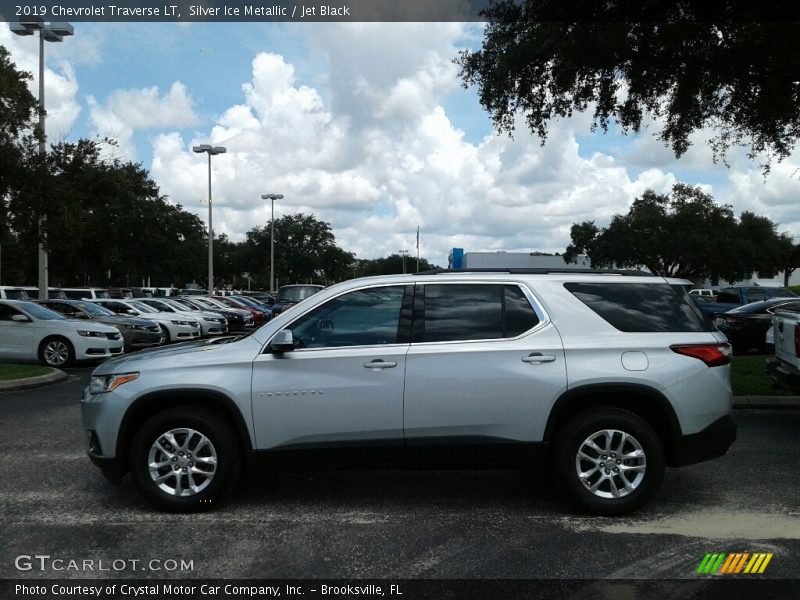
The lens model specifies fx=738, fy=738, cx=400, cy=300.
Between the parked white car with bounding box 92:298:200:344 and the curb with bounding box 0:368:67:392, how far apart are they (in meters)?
7.85

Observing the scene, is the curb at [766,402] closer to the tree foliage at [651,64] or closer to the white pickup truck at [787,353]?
the white pickup truck at [787,353]

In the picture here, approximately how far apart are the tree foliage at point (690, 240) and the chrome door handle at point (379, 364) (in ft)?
181

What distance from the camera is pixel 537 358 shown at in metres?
5.16

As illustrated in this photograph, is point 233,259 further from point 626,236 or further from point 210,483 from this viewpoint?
point 210,483

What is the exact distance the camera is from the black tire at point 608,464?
5121 mm

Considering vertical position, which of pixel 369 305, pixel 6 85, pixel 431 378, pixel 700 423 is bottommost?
pixel 700 423

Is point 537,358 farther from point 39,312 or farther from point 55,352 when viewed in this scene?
point 39,312

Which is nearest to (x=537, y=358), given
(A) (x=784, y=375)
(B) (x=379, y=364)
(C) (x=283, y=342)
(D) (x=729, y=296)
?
(B) (x=379, y=364)

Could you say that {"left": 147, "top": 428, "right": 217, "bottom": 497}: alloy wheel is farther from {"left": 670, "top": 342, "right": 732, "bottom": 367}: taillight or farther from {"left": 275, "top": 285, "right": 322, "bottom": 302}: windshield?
{"left": 275, "top": 285, "right": 322, "bottom": 302}: windshield

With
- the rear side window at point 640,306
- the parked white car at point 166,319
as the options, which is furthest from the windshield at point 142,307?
the rear side window at point 640,306

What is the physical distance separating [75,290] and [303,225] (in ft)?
122

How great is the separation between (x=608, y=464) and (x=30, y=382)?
34.6ft

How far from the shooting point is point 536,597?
3.82m

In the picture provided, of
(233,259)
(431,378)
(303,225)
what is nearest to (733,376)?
(431,378)
